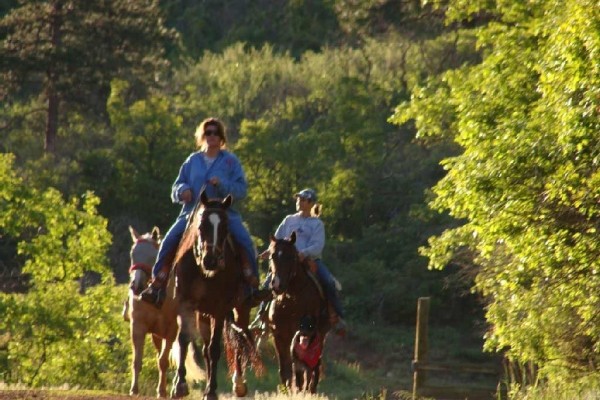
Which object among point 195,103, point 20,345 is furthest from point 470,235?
point 195,103

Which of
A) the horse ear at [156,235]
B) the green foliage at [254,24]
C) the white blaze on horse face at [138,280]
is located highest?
the green foliage at [254,24]

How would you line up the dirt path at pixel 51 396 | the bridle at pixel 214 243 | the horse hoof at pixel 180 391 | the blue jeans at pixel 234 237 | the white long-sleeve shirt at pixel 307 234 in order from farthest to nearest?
1. the white long-sleeve shirt at pixel 307 234
2. the blue jeans at pixel 234 237
3. the horse hoof at pixel 180 391
4. the bridle at pixel 214 243
5. the dirt path at pixel 51 396

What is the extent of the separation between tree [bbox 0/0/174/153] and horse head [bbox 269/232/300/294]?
33.3m

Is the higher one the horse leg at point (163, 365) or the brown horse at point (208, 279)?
the brown horse at point (208, 279)

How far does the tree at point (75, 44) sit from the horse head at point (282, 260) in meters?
33.3

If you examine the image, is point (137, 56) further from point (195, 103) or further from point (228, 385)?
point (228, 385)

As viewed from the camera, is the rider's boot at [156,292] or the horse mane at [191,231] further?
the rider's boot at [156,292]

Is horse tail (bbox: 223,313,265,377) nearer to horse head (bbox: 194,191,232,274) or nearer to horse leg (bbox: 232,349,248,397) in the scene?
horse leg (bbox: 232,349,248,397)

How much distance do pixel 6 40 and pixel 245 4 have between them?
38601 millimetres

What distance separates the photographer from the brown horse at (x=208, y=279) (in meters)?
15.0

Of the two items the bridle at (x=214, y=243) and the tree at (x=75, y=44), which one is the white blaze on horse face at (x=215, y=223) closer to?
the bridle at (x=214, y=243)

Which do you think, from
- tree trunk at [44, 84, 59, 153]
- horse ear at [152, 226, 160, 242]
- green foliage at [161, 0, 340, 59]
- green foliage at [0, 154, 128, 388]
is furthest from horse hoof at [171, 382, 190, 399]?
green foliage at [161, 0, 340, 59]

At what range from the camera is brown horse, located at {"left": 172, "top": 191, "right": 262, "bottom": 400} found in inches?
592

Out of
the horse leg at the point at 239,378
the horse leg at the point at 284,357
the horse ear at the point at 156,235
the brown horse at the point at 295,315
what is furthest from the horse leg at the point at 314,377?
the horse leg at the point at 239,378
